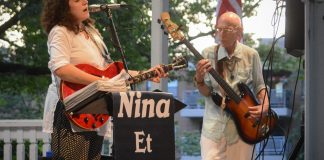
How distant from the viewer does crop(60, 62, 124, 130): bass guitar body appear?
225 cm

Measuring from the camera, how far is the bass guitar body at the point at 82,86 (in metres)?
2.25

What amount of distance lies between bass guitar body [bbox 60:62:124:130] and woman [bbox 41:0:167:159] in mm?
33

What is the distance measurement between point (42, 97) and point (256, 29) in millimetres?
2681

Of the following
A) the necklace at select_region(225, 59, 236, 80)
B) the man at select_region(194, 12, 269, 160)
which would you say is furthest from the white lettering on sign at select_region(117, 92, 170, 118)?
the necklace at select_region(225, 59, 236, 80)

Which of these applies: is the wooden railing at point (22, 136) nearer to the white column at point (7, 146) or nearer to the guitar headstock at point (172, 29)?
the white column at point (7, 146)

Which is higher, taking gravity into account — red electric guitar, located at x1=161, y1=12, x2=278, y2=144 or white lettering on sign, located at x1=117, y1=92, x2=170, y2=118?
white lettering on sign, located at x1=117, y1=92, x2=170, y2=118

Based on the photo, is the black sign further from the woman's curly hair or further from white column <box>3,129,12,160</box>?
white column <box>3,129,12,160</box>

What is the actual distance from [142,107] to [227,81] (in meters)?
0.94

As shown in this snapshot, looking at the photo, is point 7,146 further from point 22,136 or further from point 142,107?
point 142,107

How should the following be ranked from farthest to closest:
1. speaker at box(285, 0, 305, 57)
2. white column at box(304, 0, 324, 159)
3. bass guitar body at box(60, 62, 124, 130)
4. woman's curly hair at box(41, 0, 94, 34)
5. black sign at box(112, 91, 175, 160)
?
speaker at box(285, 0, 305, 57), white column at box(304, 0, 324, 159), woman's curly hair at box(41, 0, 94, 34), bass guitar body at box(60, 62, 124, 130), black sign at box(112, 91, 175, 160)

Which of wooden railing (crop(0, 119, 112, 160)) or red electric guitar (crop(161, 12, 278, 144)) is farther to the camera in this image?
wooden railing (crop(0, 119, 112, 160))

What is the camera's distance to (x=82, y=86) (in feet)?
7.52

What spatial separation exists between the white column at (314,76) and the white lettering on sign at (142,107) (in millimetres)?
1025

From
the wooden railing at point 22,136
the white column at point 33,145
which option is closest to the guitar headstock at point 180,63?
the wooden railing at point 22,136
